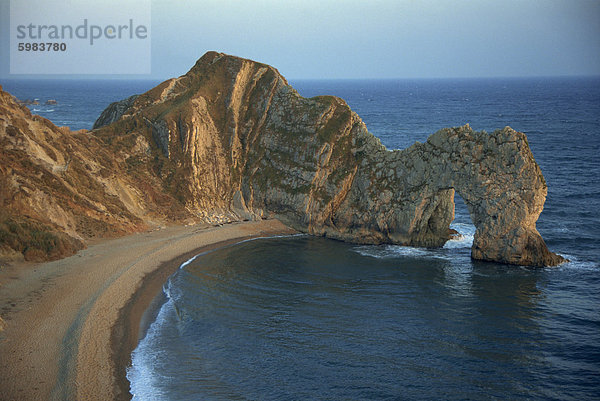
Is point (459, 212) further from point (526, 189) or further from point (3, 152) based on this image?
point (3, 152)

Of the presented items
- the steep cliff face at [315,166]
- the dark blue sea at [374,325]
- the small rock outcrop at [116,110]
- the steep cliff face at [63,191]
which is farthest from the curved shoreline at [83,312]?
the small rock outcrop at [116,110]

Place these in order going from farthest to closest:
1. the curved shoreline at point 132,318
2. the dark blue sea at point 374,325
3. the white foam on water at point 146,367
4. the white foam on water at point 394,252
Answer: the white foam on water at point 394,252
the curved shoreline at point 132,318
the dark blue sea at point 374,325
the white foam on water at point 146,367

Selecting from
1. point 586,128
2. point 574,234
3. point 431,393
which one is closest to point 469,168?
point 574,234

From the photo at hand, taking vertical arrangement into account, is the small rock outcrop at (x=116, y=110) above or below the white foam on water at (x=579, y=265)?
above

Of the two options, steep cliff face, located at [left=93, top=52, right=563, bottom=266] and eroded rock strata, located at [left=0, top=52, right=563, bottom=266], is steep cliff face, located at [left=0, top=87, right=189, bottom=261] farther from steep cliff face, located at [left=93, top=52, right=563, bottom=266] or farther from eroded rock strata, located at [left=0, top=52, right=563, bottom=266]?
steep cliff face, located at [left=93, top=52, right=563, bottom=266]

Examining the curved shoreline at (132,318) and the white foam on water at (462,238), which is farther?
the white foam on water at (462,238)

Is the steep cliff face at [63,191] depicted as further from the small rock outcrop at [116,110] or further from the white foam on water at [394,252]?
the white foam on water at [394,252]

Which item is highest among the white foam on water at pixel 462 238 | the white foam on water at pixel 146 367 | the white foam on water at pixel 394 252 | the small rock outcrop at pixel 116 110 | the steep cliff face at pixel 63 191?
the small rock outcrop at pixel 116 110
